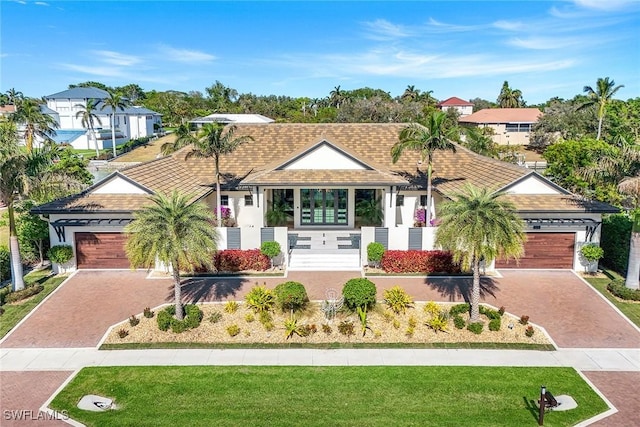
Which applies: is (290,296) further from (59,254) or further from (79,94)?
(79,94)

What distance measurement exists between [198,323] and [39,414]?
19.7 ft

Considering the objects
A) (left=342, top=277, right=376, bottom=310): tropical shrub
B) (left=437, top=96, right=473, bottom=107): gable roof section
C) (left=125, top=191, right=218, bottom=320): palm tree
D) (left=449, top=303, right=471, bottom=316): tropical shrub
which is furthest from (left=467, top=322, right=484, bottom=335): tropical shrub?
(left=437, top=96, right=473, bottom=107): gable roof section

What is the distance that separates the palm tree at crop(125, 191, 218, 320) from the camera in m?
16.1

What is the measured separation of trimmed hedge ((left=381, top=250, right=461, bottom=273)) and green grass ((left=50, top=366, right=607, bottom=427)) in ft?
27.6

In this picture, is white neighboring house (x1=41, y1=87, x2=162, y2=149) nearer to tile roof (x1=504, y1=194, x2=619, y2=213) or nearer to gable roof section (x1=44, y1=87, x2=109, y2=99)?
gable roof section (x1=44, y1=87, x2=109, y2=99)

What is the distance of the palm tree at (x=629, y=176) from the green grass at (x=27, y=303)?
25.6m

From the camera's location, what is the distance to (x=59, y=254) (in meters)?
22.7

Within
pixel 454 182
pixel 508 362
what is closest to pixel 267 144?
pixel 454 182

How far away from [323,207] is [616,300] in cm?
1606

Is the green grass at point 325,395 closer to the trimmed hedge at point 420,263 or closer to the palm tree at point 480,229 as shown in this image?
the palm tree at point 480,229

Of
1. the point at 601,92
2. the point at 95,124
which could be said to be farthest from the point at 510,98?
the point at 95,124

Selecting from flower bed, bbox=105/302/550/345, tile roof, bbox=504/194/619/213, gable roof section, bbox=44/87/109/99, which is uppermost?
gable roof section, bbox=44/87/109/99

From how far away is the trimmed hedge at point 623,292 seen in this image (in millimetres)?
19953

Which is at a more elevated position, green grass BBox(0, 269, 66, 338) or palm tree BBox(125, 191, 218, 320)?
palm tree BBox(125, 191, 218, 320)
